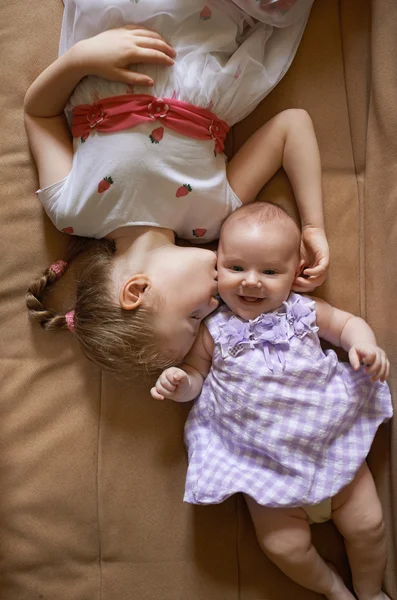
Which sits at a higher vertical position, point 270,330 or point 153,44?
point 153,44

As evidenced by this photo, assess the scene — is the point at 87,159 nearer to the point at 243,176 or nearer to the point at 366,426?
the point at 243,176

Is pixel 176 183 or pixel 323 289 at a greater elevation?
pixel 176 183

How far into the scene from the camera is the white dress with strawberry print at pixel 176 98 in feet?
3.72

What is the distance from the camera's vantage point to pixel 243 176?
1.24m

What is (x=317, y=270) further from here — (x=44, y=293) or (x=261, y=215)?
(x=44, y=293)

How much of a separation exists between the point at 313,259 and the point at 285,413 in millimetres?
340

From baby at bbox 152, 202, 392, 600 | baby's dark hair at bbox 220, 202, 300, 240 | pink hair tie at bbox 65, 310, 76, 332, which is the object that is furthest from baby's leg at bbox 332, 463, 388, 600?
pink hair tie at bbox 65, 310, 76, 332

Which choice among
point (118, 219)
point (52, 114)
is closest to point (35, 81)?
point (52, 114)

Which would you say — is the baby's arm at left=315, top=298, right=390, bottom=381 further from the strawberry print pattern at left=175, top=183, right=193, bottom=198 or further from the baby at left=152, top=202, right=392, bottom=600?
the strawberry print pattern at left=175, top=183, right=193, bottom=198

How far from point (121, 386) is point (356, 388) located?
0.50m

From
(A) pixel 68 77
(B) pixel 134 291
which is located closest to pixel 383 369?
(B) pixel 134 291

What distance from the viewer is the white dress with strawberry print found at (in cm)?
A: 113


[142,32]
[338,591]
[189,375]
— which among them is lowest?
[338,591]

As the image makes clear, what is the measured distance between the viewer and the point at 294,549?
112 cm
